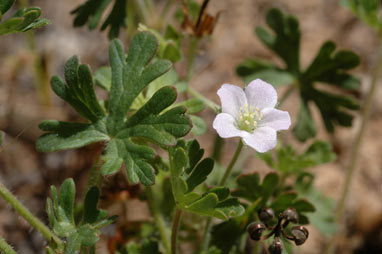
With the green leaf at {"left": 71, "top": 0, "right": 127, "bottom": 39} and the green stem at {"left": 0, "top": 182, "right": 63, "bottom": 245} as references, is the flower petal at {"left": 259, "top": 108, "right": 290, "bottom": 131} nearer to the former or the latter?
the green stem at {"left": 0, "top": 182, "right": 63, "bottom": 245}

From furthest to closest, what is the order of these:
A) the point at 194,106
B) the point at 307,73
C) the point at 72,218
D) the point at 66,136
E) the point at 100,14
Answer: the point at 307,73, the point at 100,14, the point at 194,106, the point at 66,136, the point at 72,218

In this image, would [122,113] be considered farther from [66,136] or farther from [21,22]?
[21,22]

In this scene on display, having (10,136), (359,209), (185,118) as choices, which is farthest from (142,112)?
(359,209)

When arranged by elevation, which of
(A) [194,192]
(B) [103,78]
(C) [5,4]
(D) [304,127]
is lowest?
(D) [304,127]

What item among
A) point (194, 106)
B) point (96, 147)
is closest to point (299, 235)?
point (194, 106)

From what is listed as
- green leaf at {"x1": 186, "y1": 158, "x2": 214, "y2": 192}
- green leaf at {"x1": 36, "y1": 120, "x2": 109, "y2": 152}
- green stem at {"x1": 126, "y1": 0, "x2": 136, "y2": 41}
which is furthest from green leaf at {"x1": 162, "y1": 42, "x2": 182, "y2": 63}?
green stem at {"x1": 126, "y1": 0, "x2": 136, "y2": 41}

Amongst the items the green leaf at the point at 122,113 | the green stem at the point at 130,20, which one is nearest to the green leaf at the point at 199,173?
the green leaf at the point at 122,113
